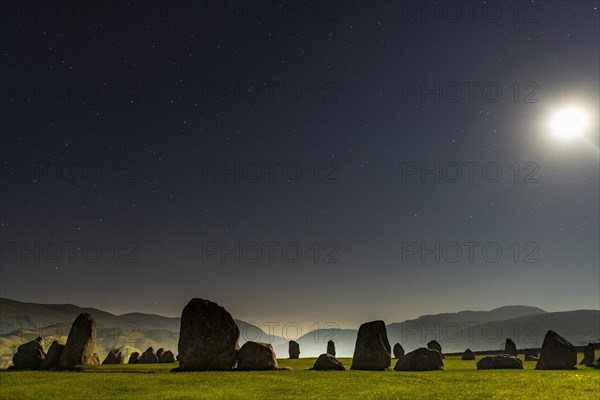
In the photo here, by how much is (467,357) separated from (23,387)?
70.2 m

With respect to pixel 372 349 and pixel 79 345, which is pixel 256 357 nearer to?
pixel 372 349

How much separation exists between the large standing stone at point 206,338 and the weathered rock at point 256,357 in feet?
2.43

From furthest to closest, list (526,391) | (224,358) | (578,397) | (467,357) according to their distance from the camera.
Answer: (467,357) < (224,358) < (526,391) < (578,397)

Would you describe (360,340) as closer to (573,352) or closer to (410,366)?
(410,366)

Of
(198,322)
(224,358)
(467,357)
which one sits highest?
(198,322)

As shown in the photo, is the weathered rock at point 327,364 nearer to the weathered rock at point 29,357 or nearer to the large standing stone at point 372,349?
the large standing stone at point 372,349

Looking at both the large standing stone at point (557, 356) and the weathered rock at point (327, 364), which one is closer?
the weathered rock at point (327, 364)

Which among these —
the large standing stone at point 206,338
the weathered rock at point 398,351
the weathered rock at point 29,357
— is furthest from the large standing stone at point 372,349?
the weathered rock at point 398,351

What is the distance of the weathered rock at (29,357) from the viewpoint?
43.9m

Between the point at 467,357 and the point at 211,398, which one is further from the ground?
the point at 211,398

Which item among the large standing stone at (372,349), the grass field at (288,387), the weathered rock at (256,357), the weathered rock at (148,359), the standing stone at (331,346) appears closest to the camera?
the grass field at (288,387)

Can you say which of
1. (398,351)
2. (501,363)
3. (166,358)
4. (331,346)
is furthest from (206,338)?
(398,351)

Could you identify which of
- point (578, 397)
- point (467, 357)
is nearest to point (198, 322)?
point (578, 397)

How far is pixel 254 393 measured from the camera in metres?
24.0
